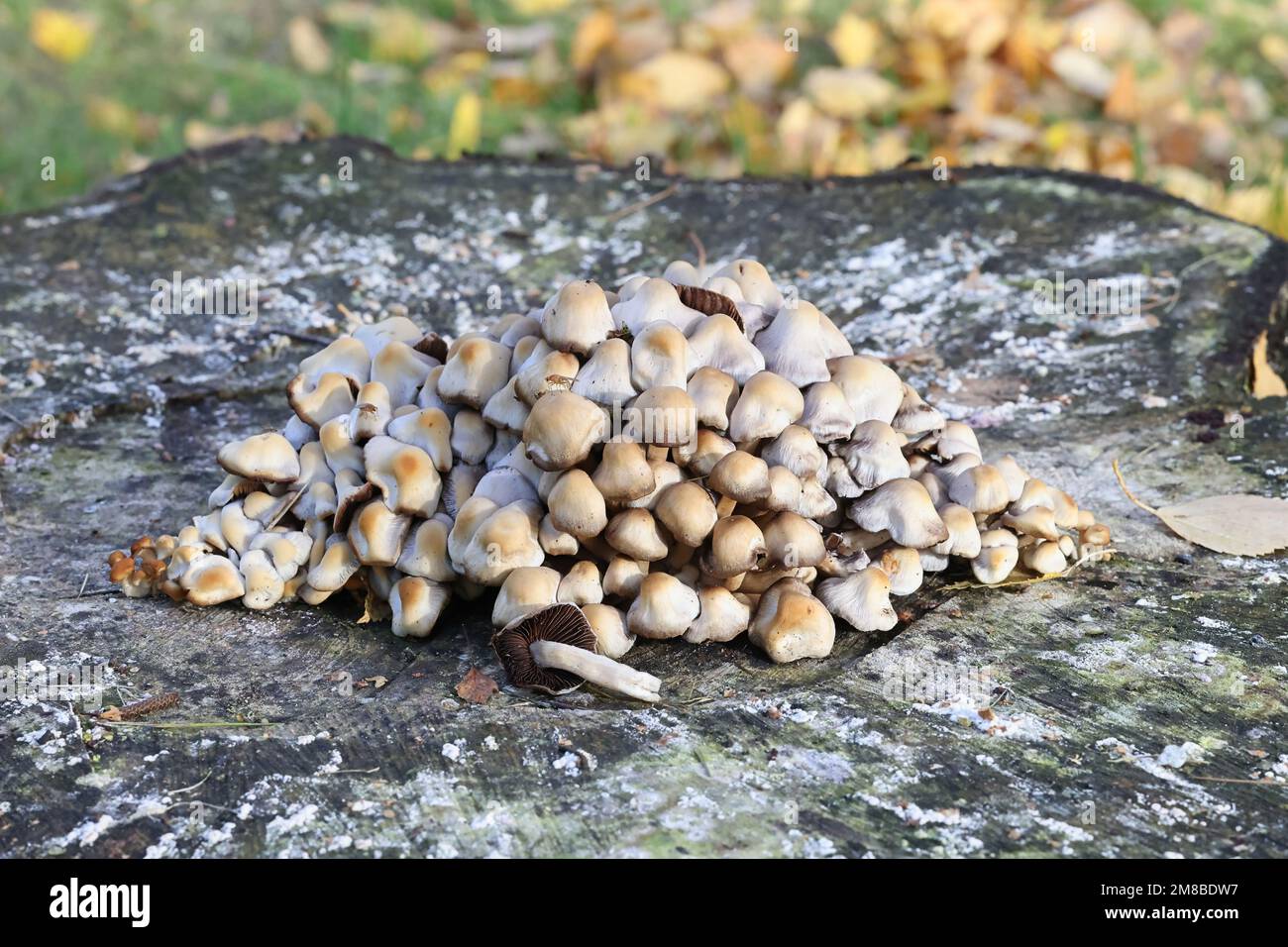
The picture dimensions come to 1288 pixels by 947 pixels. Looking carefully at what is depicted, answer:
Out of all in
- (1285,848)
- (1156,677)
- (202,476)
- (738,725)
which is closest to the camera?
(1285,848)

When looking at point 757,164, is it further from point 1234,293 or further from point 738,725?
point 738,725

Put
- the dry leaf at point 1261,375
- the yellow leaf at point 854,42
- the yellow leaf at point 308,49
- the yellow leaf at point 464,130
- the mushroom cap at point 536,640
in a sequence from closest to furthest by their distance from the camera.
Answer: the mushroom cap at point 536,640 < the dry leaf at point 1261,375 < the yellow leaf at point 464,130 < the yellow leaf at point 854,42 < the yellow leaf at point 308,49

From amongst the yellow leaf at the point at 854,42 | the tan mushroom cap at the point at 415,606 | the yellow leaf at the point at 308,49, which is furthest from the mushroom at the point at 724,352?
the yellow leaf at the point at 308,49

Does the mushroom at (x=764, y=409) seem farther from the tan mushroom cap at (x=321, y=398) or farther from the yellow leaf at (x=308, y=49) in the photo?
the yellow leaf at (x=308, y=49)

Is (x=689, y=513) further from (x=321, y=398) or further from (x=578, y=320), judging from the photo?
(x=321, y=398)

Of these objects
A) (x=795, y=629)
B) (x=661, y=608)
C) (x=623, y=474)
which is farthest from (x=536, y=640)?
(x=795, y=629)

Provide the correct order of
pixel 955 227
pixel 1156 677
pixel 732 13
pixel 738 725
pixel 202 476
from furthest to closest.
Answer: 1. pixel 732 13
2. pixel 955 227
3. pixel 202 476
4. pixel 1156 677
5. pixel 738 725

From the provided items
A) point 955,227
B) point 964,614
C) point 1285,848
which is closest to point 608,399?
point 964,614
